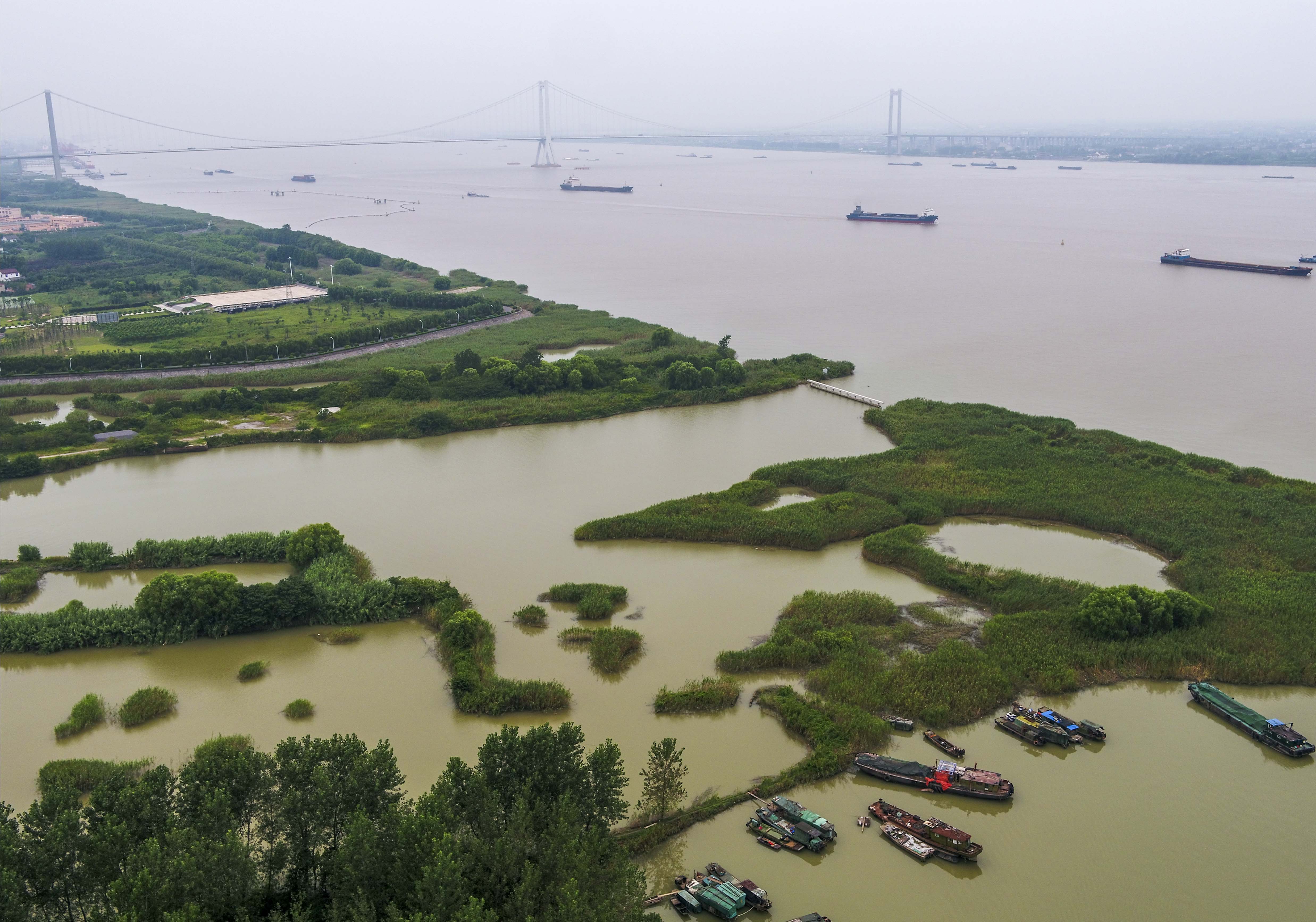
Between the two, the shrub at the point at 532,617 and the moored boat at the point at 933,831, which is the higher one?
the shrub at the point at 532,617

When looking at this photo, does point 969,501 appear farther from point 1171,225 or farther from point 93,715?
point 1171,225

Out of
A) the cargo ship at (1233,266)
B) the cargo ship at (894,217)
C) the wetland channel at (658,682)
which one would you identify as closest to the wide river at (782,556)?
the wetland channel at (658,682)

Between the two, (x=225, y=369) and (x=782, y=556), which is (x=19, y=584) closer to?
(x=782, y=556)

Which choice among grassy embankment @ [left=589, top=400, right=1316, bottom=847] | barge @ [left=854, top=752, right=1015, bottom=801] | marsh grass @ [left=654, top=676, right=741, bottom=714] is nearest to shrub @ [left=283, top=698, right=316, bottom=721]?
marsh grass @ [left=654, top=676, right=741, bottom=714]

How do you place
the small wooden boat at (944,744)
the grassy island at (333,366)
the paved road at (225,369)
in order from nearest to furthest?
the small wooden boat at (944,744) → the grassy island at (333,366) → the paved road at (225,369)

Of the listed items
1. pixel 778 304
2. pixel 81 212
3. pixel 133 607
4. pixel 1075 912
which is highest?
pixel 81 212

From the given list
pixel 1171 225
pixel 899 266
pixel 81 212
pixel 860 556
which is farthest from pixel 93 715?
pixel 81 212

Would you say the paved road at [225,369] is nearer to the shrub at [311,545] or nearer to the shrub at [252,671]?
the shrub at [311,545]
